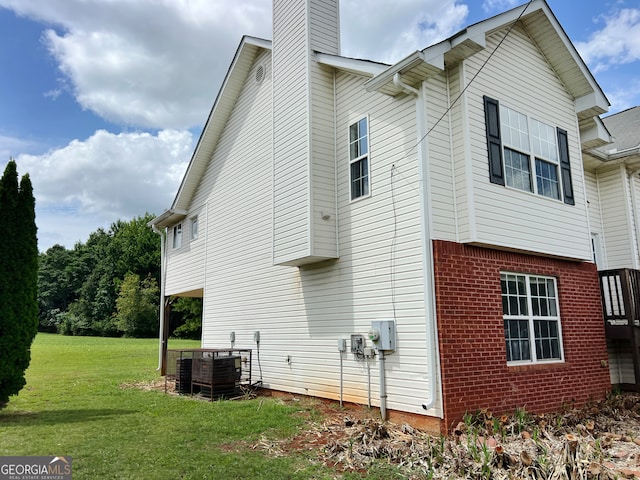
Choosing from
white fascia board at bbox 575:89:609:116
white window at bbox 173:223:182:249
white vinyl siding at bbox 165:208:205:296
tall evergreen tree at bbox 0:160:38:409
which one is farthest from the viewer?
white window at bbox 173:223:182:249

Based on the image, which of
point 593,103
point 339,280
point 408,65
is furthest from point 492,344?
point 593,103

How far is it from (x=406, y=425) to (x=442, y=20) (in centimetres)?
752

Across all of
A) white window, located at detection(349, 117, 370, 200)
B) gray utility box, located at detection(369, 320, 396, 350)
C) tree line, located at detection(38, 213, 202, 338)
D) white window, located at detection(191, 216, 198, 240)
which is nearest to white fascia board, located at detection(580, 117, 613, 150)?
white window, located at detection(349, 117, 370, 200)

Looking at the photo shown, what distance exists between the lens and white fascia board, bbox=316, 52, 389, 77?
27.7ft

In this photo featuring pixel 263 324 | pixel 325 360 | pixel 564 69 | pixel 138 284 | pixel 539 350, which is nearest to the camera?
pixel 539 350

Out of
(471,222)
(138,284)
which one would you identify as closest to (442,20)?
(471,222)

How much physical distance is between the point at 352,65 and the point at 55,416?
868cm

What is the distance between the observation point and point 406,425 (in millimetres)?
7184

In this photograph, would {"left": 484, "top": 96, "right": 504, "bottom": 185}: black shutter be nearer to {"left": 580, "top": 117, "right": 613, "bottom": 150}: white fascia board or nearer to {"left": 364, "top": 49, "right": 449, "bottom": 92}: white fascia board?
{"left": 364, "top": 49, "right": 449, "bottom": 92}: white fascia board

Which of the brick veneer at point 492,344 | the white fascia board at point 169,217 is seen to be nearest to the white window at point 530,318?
the brick veneer at point 492,344

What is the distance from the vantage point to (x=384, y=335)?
767 centimetres

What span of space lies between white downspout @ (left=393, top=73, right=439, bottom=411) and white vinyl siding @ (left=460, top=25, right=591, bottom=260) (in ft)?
2.67

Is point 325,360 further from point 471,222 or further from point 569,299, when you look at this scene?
point 569,299

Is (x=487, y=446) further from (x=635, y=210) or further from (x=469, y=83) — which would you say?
(x=635, y=210)
